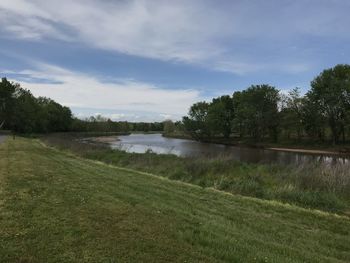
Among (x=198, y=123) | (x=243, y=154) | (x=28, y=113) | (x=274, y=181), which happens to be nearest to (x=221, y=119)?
(x=198, y=123)

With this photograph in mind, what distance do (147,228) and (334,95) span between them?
2349 inches

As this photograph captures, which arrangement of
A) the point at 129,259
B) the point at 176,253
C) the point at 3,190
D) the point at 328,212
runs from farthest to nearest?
1. the point at 328,212
2. the point at 3,190
3. the point at 176,253
4. the point at 129,259

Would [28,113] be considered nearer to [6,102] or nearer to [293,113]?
[6,102]

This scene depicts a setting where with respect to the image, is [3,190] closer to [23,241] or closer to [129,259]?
[23,241]

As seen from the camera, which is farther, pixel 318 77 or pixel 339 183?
pixel 318 77

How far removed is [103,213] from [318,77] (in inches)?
2506

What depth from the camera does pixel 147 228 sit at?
19.2 feet

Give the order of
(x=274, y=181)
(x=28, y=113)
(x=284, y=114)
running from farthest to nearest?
(x=28, y=113)
(x=284, y=114)
(x=274, y=181)

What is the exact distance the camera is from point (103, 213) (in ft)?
21.7

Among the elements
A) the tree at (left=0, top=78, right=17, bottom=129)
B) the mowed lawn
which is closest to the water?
the mowed lawn

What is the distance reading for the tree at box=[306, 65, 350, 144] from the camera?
58.4m

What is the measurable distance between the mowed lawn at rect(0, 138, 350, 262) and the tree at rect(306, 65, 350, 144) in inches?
2145

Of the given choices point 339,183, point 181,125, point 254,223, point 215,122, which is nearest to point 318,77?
point 215,122

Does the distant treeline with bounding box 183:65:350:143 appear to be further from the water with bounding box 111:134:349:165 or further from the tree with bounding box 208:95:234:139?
the water with bounding box 111:134:349:165
